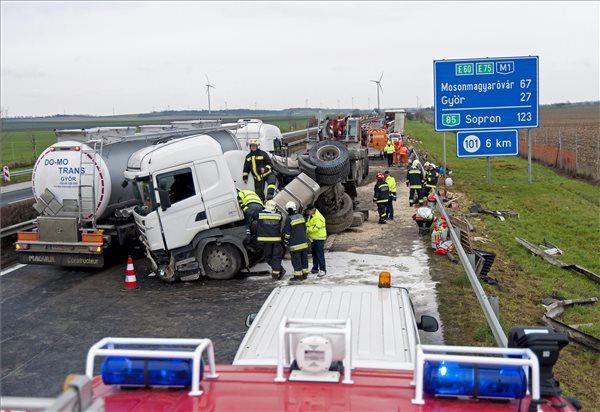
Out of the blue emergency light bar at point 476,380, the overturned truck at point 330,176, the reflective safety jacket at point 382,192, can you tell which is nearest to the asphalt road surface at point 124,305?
the overturned truck at point 330,176

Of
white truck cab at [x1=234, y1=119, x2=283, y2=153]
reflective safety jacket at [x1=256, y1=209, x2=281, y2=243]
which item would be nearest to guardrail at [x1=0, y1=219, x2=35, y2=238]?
reflective safety jacket at [x1=256, y1=209, x2=281, y2=243]

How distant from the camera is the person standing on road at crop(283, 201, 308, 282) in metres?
12.4

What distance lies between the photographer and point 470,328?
9.66 m

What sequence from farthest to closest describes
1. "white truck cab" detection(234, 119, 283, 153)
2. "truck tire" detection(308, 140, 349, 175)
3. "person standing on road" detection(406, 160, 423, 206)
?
1. "white truck cab" detection(234, 119, 283, 153)
2. "person standing on road" detection(406, 160, 423, 206)
3. "truck tire" detection(308, 140, 349, 175)

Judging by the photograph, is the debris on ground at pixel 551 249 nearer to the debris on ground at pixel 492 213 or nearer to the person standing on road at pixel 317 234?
the debris on ground at pixel 492 213

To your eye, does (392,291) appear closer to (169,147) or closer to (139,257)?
(169,147)

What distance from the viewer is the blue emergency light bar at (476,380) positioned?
10.8ft

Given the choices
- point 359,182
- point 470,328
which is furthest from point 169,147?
point 359,182

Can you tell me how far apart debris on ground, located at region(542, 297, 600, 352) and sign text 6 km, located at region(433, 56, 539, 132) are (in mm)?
7483

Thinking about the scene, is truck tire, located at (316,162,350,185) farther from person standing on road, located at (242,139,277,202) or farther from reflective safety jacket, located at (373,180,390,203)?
reflective safety jacket, located at (373,180,390,203)

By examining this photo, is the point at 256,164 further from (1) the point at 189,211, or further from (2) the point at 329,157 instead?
(1) the point at 189,211

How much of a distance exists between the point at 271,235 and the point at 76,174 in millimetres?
4678

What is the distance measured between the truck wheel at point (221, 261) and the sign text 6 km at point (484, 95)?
7.84 meters

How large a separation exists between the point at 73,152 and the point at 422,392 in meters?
12.2
